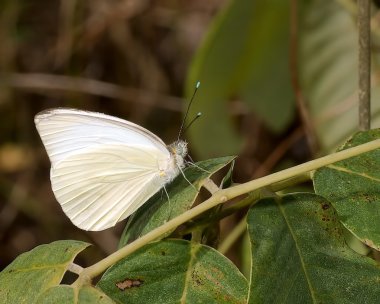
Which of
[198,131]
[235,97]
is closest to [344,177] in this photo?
[198,131]

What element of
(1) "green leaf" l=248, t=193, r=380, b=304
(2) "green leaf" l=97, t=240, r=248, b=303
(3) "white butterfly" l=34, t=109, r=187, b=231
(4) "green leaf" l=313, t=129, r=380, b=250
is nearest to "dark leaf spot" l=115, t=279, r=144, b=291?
(2) "green leaf" l=97, t=240, r=248, b=303

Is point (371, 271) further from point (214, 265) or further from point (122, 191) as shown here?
point (122, 191)

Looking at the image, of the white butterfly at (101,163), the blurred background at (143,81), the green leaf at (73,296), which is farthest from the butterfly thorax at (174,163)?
the blurred background at (143,81)

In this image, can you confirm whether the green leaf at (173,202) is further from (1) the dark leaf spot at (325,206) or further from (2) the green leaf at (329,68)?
(2) the green leaf at (329,68)

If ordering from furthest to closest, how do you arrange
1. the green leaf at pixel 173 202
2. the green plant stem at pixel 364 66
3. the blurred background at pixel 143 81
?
the blurred background at pixel 143 81 → the green plant stem at pixel 364 66 → the green leaf at pixel 173 202

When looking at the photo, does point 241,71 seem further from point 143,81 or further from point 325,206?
point 325,206

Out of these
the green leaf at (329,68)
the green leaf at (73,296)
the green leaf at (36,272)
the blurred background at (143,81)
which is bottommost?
the blurred background at (143,81)

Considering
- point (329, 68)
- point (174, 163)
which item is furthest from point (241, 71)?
point (174, 163)
